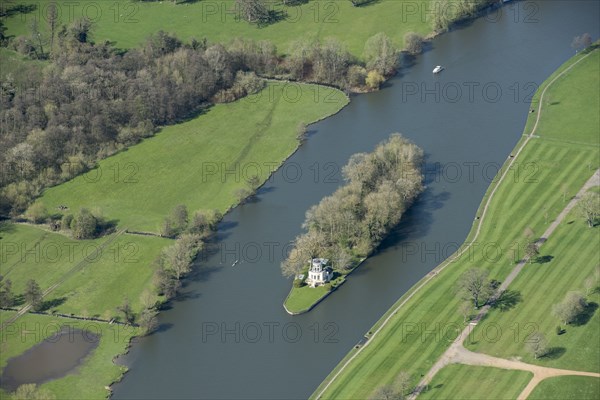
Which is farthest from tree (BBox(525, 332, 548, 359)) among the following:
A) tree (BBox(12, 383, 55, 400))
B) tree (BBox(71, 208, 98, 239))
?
tree (BBox(71, 208, 98, 239))

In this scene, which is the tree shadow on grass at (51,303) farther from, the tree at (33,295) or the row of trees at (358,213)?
the row of trees at (358,213)

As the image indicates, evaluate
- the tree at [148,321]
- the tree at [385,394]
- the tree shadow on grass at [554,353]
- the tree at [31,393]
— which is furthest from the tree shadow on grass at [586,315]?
the tree at [31,393]

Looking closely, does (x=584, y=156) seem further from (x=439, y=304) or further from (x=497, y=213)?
(x=439, y=304)

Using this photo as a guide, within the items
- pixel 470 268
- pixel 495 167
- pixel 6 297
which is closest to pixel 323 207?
pixel 470 268

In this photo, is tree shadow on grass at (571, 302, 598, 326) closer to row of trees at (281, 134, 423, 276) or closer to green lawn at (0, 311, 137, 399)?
row of trees at (281, 134, 423, 276)

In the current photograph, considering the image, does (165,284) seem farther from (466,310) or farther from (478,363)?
(478,363)
